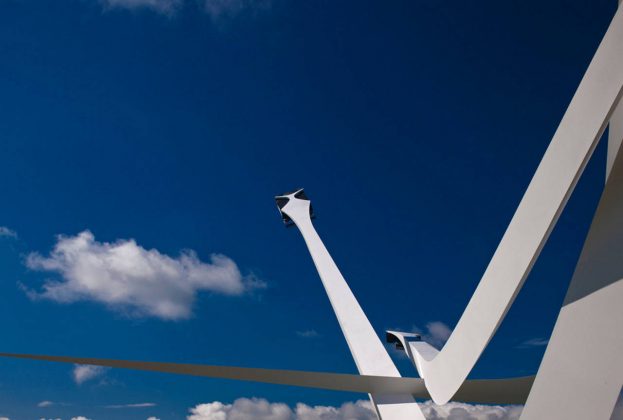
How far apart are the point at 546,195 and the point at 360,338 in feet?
22.8

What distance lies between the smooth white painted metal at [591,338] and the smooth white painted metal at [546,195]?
0.65 metres

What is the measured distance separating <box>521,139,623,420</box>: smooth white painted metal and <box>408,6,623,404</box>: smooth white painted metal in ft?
2.14

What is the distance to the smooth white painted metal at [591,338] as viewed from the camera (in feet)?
14.0

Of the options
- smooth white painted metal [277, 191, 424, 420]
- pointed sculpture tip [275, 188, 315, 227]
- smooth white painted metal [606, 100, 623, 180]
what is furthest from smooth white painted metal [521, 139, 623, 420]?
pointed sculpture tip [275, 188, 315, 227]

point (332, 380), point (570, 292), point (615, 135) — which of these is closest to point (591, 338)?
point (570, 292)

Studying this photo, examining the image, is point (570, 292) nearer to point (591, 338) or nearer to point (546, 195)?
point (591, 338)

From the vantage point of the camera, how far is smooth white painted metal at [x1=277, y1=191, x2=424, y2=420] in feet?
27.1

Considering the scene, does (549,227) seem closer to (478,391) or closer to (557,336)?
(557,336)

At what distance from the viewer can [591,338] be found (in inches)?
177

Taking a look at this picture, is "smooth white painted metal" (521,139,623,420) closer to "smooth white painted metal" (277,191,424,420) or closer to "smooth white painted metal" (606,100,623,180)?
"smooth white painted metal" (606,100,623,180)

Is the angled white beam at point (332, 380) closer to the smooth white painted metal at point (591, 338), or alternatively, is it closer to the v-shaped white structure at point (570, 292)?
the v-shaped white structure at point (570, 292)

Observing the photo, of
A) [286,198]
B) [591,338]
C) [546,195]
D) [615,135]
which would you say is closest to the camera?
[591,338]

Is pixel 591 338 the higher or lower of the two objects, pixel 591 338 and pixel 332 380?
the lower

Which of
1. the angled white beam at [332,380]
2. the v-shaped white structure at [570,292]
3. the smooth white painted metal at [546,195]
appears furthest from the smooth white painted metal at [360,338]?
the smooth white painted metal at [546,195]
